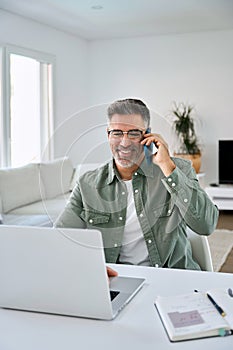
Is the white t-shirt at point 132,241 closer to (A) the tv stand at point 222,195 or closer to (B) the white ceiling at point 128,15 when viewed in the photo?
(B) the white ceiling at point 128,15

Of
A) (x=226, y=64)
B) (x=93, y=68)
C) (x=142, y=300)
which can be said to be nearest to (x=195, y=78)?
(x=226, y=64)

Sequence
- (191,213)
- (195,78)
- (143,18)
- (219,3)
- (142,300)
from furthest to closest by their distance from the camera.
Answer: (195,78), (143,18), (219,3), (191,213), (142,300)

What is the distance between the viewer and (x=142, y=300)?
120 cm

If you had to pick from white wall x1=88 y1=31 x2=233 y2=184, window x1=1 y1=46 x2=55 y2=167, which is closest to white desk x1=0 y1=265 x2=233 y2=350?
window x1=1 y1=46 x2=55 y2=167

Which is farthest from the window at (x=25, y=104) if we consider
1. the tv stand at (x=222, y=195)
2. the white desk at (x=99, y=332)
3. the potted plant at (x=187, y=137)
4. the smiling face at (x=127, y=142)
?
the white desk at (x=99, y=332)

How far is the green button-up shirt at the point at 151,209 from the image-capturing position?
1454 mm

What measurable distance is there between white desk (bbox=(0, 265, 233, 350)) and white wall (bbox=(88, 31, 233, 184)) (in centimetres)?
500

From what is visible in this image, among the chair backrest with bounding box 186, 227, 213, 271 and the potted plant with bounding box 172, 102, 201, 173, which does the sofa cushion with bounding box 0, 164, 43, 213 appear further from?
the chair backrest with bounding box 186, 227, 213, 271

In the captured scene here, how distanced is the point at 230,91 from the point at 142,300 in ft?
16.7

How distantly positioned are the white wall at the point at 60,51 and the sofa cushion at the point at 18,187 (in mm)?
763

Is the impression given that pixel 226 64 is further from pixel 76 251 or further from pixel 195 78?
pixel 76 251

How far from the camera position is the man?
1.32 meters

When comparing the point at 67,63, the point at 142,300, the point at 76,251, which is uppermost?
the point at 67,63

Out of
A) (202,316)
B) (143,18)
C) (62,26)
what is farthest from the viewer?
(62,26)
